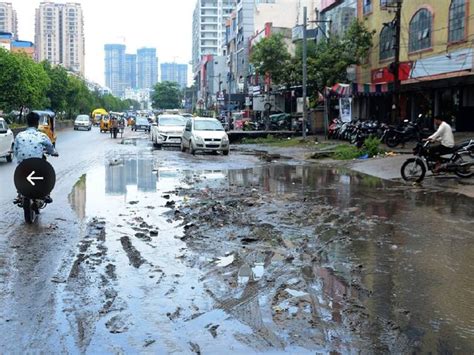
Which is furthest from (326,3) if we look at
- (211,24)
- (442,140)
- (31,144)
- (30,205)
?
(211,24)

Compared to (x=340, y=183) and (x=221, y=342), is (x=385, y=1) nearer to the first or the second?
(x=340, y=183)

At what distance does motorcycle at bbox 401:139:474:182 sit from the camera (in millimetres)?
14625

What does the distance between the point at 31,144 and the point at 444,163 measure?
9.89 meters

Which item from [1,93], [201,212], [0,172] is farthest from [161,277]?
[1,93]

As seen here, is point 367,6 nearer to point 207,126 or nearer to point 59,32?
point 207,126

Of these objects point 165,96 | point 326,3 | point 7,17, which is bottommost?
point 165,96

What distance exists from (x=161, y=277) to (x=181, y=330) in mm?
1636

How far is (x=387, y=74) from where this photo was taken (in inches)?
1240

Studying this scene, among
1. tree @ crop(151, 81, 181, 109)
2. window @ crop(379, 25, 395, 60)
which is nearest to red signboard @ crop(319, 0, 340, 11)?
window @ crop(379, 25, 395, 60)

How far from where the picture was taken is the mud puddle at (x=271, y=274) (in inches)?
185

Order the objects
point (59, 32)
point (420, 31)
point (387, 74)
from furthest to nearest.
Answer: point (59, 32)
point (387, 74)
point (420, 31)

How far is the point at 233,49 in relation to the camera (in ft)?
323

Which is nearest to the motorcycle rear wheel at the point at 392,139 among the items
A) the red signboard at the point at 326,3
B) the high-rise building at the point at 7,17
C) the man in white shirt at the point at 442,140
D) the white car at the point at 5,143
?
the man in white shirt at the point at 442,140

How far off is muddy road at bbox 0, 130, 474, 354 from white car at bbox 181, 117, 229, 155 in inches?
479
